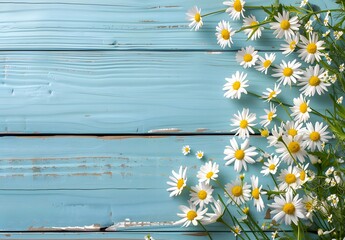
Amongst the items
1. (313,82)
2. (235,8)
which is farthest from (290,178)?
(235,8)

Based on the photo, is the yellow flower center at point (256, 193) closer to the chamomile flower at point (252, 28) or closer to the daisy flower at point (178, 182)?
the daisy flower at point (178, 182)

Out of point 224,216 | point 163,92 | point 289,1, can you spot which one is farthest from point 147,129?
point 289,1

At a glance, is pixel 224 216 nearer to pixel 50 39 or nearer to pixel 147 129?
pixel 147 129

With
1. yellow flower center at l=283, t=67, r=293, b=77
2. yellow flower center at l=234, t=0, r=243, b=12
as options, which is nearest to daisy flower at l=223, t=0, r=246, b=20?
yellow flower center at l=234, t=0, r=243, b=12

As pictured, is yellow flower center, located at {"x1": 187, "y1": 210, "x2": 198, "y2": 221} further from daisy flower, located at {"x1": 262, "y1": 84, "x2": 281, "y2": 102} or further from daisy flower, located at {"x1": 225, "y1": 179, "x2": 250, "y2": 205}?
daisy flower, located at {"x1": 262, "y1": 84, "x2": 281, "y2": 102}

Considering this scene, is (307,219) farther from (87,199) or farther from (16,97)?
(16,97)

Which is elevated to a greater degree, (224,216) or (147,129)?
(147,129)

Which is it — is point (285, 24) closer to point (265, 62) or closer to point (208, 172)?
point (265, 62)

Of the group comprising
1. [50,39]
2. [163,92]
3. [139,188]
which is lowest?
[139,188]
